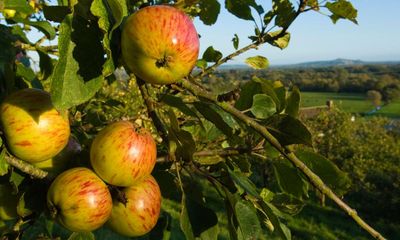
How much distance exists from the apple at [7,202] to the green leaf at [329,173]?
0.79m

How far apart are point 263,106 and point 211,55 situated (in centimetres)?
64

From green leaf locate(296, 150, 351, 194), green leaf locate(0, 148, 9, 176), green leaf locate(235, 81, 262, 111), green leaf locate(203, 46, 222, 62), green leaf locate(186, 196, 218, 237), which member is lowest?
green leaf locate(186, 196, 218, 237)

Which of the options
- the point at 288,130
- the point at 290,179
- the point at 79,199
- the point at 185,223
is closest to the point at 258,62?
Result: the point at 290,179

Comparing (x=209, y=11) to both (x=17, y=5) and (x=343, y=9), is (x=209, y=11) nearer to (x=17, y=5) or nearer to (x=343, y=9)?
(x=343, y=9)

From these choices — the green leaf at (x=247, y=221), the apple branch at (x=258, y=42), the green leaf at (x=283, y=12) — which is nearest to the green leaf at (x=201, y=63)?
the apple branch at (x=258, y=42)

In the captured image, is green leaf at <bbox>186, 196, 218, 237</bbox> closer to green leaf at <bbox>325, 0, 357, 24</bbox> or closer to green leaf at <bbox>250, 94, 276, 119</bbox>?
green leaf at <bbox>250, 94, 276, 119</bbox>

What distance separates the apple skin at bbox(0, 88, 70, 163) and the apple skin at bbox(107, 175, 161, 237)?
22 cm

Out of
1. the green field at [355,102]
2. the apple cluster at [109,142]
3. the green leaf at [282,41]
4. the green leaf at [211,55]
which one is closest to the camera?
the apple cluster at [109,142]

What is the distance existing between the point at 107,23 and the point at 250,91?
456 millimetres

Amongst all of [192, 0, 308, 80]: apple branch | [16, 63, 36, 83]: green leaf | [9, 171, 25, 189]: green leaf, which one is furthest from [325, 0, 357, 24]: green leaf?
[9, 171, 25, 189]: green leaf

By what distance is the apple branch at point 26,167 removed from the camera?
101 cm

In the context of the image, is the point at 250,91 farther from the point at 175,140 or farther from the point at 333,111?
the point at 333,111

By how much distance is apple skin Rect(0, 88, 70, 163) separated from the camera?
983mm

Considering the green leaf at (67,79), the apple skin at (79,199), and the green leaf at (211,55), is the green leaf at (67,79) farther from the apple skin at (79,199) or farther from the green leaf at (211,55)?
the green leaf at (211,55)
